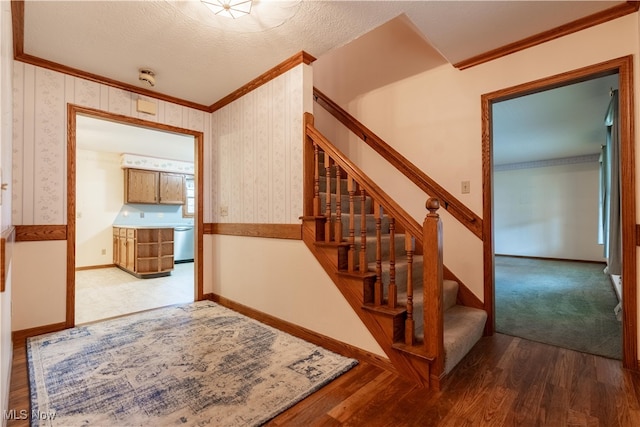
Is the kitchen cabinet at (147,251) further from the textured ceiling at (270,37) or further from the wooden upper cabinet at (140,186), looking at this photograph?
the textured ceiling at (270,37)

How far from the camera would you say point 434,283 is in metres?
1.61

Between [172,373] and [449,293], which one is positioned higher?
[449,293]

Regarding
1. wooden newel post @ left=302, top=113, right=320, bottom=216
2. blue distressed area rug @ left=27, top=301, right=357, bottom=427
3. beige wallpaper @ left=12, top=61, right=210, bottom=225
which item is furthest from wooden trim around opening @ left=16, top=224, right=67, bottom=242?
wooden newel post @ left=302, top=113, right=320, bottom=216

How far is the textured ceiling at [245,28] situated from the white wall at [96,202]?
3.92 metres

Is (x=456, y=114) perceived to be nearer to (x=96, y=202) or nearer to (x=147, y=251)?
(x=147, y=251)

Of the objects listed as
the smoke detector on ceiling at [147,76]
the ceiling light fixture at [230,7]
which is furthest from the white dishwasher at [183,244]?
the ceiling light fixture at [230,7]

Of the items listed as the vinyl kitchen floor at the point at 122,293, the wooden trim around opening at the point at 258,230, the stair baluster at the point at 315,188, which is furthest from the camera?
the vinyl kitchen floor at the point at 122,293

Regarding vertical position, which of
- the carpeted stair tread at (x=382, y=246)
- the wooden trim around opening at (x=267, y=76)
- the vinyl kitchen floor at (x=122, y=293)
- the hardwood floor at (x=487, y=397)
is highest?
the wooden trim around opening at (x=267, y=76)

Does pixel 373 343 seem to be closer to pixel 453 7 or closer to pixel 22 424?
pixel 22 424

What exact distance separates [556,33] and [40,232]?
14.2 feet

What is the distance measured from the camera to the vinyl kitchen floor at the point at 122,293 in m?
3.11

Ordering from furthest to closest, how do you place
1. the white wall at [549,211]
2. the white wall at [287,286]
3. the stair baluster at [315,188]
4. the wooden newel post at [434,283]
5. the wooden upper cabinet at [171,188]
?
the wooden upper cabinet at [171,188] < the white wall at [549,211] < the stair baluster at [315,188] < the white wall at [287,286] < the wooden newel post at [434,283]

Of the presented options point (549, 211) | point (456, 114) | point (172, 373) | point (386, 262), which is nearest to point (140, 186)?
point (172, 373)

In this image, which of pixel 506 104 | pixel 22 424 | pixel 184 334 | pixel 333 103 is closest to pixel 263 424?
pixel 22 424
